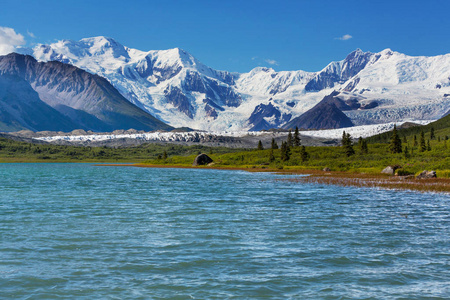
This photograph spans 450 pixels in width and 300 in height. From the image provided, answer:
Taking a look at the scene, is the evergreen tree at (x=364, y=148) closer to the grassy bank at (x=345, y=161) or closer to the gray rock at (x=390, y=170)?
the grassy bank at (x=345, y=161)

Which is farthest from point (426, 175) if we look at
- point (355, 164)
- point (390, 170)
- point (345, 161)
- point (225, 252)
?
point (225, 252)

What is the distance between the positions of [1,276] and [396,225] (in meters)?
23.1

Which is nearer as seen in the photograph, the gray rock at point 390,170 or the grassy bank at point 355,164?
the grassy bank at point 355,164

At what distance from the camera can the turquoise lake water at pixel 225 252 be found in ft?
52.4

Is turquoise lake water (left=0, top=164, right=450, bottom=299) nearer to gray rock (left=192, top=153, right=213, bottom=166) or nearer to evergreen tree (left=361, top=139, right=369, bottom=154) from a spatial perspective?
evergreen tree (left=361, top=139, right=369, bottom=154)

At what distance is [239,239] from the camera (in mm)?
24562

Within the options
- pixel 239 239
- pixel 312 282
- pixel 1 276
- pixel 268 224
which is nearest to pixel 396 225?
pixel 268 224

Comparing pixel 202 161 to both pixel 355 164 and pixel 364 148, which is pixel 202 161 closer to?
pixel 364 148

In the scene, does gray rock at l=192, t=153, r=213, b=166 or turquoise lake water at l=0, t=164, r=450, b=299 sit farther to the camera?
gray rock at l=192, t=153, r=213, b=166

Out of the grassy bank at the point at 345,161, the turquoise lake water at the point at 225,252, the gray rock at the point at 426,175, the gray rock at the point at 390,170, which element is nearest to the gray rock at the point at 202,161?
the grassy bank at the point at 345,161

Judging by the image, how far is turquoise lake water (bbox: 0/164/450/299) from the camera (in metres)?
16.0

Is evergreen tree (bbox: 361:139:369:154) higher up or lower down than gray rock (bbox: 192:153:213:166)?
higher up

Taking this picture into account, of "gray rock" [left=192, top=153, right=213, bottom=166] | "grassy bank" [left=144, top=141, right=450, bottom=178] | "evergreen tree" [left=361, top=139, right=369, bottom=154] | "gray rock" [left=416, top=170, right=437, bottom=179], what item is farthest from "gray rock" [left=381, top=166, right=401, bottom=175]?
"gray rock" [left=192, top=153, right=213, bottom=166]

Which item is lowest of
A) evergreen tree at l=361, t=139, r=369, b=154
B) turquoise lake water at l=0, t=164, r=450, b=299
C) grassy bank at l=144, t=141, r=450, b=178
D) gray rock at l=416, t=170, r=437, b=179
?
turquoise lake water at l=0, t=164, r=450, b=299
